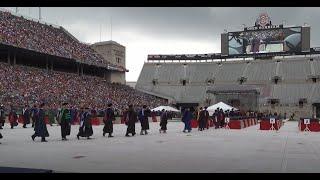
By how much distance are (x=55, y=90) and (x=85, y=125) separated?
29.4 m

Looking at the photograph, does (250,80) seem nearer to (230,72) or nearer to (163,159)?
(230,72)

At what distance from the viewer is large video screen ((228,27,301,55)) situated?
3132 inches

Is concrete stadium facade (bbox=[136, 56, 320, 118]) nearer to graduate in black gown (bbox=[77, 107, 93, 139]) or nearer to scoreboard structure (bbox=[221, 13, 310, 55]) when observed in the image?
scoreboard structure (bbox=[221, 13, 310, 55])

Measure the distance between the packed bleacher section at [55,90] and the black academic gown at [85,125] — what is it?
20606 mm

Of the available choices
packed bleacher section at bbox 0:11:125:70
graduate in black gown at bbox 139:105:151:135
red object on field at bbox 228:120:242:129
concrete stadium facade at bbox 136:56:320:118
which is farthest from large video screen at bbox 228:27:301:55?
graduate in black gown at bbox 139:105:151:135

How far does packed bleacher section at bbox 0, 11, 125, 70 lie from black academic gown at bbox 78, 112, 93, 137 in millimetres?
29153

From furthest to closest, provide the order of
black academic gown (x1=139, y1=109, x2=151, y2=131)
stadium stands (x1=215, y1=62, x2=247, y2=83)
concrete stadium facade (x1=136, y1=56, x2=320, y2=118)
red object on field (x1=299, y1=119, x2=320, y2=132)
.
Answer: stadium stands (x1=215, y1=62, x2=247, y2=83) < concrete stadium facade (x1=136, y1=56, x2=320, y2=118) < red object on field (x1=299, y1=119, x2=320, y2=132) < black academic gown (x1=139, y1=109, x2=151, y2=131)

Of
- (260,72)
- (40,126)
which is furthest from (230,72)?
(40,126)

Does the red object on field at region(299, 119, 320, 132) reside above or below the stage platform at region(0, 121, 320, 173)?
above

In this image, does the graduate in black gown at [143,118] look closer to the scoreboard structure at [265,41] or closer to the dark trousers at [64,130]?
the dark trousers at [64,130]

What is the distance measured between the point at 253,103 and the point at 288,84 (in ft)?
55.1

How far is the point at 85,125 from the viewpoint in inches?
909

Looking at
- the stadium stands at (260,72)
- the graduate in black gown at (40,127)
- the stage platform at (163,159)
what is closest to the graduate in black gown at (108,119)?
the graduate in black gown at (40,127)
